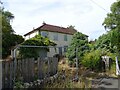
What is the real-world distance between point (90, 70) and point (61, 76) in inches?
307

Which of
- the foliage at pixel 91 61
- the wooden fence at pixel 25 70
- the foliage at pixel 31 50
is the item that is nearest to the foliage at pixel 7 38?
the foliage at pixel 31 50

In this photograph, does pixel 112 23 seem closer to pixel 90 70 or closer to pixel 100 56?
pixel 100 56

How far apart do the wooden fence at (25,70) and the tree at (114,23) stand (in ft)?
31.1

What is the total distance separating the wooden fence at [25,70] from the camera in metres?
8.43

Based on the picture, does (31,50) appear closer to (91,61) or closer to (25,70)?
(91,61)

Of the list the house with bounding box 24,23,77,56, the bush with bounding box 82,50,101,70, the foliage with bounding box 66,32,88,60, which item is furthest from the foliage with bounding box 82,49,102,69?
the house with bounding box 24,23,77,56

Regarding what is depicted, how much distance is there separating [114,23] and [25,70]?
13.5m

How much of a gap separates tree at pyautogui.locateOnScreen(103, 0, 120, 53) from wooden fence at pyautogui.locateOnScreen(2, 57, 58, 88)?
947cm

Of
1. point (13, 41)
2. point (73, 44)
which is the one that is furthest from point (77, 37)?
point (13, 41)

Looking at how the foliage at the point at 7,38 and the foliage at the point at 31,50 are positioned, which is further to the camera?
the foliage at the point at 7,38

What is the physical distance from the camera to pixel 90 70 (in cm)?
1950

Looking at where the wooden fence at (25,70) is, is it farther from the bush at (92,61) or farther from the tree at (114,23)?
the tree at (114,23)

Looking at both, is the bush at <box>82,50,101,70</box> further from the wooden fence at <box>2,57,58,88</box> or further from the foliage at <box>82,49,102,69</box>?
the wooden fence at <box>2,57,58,88</box>

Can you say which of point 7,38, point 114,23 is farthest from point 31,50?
point 114,23
